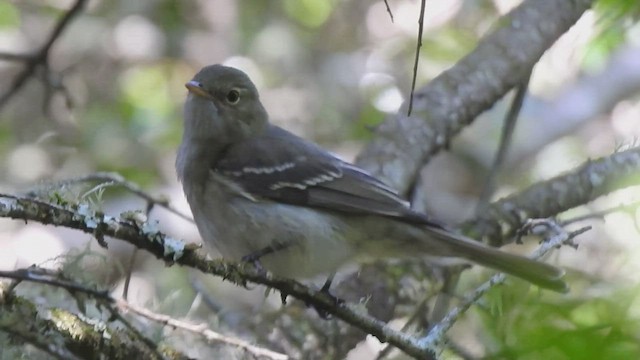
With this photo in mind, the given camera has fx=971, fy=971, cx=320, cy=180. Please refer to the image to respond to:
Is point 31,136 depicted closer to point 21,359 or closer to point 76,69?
point 76,69

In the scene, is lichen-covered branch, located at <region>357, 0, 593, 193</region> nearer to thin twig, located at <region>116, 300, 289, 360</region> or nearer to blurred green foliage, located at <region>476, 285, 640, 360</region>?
thin twig, located at <region>116, 300, 289, 360</region>

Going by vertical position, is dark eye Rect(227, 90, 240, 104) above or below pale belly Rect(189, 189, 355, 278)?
above

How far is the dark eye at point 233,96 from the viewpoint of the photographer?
4434 millimetres

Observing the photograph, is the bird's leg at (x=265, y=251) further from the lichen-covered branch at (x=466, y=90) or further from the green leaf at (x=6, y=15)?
the green leaf at (x=6, y=15)

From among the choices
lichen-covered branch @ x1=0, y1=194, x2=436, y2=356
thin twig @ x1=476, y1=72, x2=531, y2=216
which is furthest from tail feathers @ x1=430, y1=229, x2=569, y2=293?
thin twig @ x1=476, y1=72, x2=531, y2=216

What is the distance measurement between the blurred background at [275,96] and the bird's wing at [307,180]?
1860 millimetres

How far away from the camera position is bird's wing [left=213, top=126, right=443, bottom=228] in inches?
154

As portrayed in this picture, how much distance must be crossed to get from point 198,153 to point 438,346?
1.93 m

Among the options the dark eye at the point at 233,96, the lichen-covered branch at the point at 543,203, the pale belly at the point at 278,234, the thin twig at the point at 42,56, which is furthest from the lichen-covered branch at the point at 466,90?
the thin twig at the point at 42,56

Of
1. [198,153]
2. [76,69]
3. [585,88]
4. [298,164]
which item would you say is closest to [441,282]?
[298,164]

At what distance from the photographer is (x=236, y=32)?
337 inches

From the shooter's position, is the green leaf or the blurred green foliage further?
the green leaf

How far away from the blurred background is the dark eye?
181cm

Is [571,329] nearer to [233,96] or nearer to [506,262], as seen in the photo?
[506,262]
